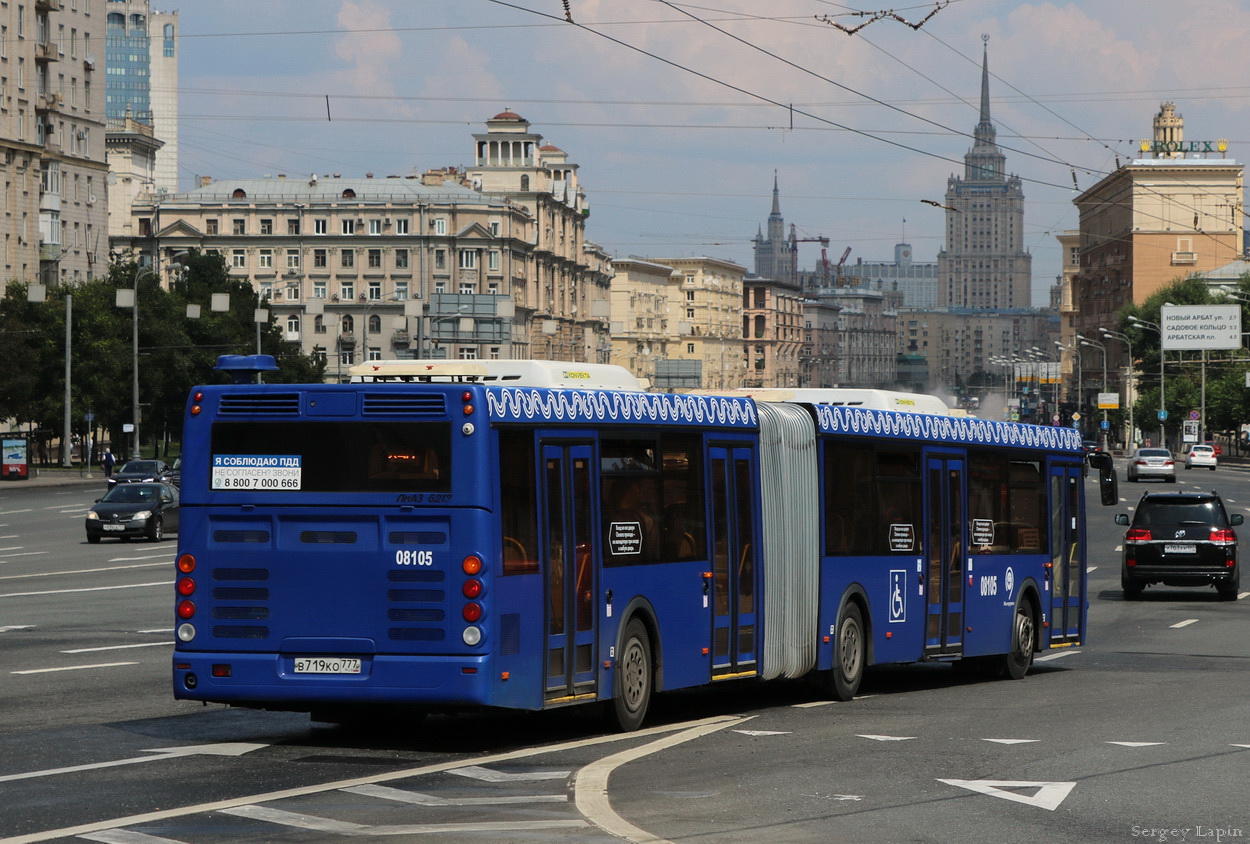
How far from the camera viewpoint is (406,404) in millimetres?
11734

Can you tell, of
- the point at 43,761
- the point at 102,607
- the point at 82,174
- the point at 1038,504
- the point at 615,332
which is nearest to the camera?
the point at 43,761

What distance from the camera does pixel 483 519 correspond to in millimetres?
11492

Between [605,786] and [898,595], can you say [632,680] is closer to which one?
[605,786]

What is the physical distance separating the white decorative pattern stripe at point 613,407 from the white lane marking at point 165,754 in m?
2.66

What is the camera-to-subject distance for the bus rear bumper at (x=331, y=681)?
448 inches

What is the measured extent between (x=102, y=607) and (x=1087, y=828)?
17.7 m

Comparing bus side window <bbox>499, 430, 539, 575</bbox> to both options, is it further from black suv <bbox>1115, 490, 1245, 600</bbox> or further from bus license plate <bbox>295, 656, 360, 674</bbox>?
black suv <bbox>1115, 490, 1245, 600</bbox>

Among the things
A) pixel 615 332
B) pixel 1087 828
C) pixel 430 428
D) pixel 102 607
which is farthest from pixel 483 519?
pixel 615 332

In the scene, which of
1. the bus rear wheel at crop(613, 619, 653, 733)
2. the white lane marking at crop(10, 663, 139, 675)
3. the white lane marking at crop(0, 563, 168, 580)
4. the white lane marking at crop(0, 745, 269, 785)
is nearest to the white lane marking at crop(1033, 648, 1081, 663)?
the bus rear wheel at crop(613, 619, 653, 733)

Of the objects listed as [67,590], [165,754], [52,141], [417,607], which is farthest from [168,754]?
[52,141]

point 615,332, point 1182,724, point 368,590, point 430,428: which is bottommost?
point 1182,724

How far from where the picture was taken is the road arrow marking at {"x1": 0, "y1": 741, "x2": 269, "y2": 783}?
10594 millimetres

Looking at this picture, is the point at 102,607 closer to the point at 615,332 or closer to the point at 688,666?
the point at 688,666

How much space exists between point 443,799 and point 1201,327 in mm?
90718
